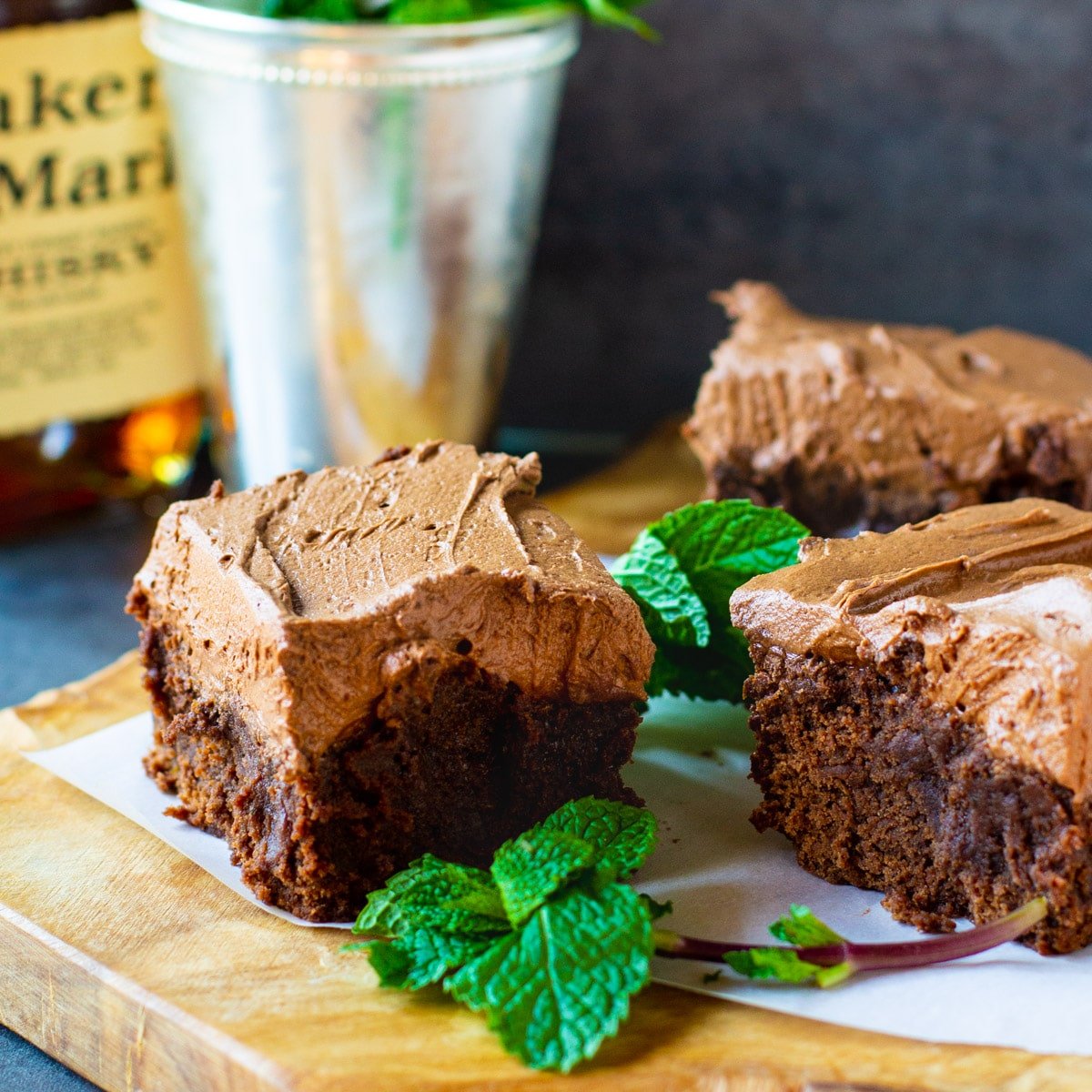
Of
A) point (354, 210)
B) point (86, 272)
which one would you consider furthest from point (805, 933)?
point (86, 272)

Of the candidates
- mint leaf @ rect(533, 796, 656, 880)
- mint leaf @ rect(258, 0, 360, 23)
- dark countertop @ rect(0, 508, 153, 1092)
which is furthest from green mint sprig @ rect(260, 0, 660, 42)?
mint leaf @ rect(533, 796, 656, 880)

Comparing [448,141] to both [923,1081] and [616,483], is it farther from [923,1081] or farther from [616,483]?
[923,1081]

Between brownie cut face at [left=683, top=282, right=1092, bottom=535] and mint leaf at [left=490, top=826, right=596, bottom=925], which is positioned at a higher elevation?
brownie cut face at [left=683, top=282, right=1092, bottom=535]

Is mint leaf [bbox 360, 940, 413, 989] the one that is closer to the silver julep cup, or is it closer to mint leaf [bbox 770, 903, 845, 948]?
mint leaf [bbox 770, 903, 845, 948]

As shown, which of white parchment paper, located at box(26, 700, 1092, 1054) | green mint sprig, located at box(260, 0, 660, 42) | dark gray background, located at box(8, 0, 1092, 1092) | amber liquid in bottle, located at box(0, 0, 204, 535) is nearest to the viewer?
white parchment paper, located at box(26, 700, 1092, 1054)

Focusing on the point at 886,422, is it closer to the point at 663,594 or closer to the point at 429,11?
the point at 663,594

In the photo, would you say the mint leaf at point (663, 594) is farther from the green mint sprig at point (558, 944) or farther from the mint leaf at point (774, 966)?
the mint leaf at point (774, 966)

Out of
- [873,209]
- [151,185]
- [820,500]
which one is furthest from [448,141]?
[873,209]
